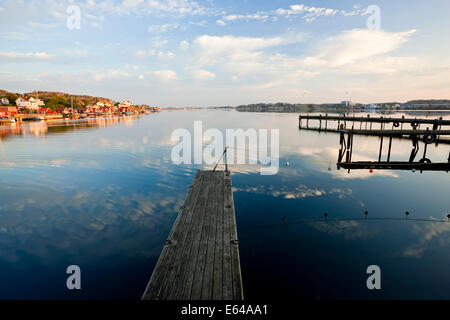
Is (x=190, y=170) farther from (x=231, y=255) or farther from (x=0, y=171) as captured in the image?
(x=0, y=171)

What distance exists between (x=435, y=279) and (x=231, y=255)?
10.0m

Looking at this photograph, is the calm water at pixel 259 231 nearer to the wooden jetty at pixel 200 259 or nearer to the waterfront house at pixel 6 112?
the wooden jetty at pixel 200 259

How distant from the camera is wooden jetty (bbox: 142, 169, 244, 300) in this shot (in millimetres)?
6906

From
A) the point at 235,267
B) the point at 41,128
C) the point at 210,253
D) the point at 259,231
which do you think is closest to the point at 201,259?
the point at 210,253

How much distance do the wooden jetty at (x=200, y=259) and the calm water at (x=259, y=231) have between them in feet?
6.69

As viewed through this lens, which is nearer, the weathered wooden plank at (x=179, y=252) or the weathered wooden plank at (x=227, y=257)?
the weathered wooden plank at (x=227, y=257)

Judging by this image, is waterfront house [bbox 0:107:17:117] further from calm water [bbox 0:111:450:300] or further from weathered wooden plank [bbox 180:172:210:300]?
weathered wooden plank [bbox 180:172:210:300]

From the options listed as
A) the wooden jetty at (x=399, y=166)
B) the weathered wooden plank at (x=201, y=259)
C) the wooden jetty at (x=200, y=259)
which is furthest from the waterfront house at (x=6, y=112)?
the wooden jetty at (x=399, y=166)

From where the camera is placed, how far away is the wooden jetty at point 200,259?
6.91 metres

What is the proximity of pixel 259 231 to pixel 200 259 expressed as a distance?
20.2ft

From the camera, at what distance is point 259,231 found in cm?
1369

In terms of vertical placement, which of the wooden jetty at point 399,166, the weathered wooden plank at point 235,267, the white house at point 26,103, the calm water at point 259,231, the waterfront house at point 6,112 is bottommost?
the calm water at point 259,231

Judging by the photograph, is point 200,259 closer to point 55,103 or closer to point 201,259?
point 201,259
